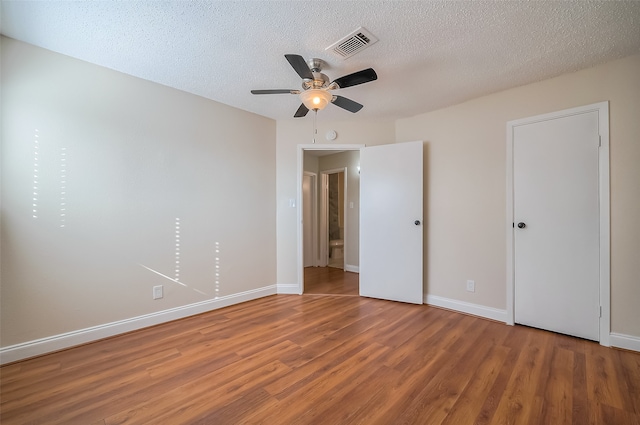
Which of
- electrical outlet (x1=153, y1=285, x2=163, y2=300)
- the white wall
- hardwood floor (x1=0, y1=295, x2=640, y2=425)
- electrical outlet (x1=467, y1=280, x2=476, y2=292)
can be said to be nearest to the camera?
hardwood floor (x1=0, y1=295, x2=640, y2=425)

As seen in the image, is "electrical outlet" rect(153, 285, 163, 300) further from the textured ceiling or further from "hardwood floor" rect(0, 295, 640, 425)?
the textured ceiling

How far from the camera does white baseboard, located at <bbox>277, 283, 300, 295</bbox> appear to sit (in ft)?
11.8

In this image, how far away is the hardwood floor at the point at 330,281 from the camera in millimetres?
3730

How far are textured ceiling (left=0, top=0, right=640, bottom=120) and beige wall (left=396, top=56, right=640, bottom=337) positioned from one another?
0.20m

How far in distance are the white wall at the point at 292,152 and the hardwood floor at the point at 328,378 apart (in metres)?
1.16

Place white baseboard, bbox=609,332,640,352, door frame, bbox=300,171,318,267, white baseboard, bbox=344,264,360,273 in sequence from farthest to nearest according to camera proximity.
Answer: door frame, bbox=300,171,318,267
white baseboard, bbox=344,264,360,273
white baseboard, bbox=609,332,640,352

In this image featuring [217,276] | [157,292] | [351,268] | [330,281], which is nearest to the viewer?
[157,292]

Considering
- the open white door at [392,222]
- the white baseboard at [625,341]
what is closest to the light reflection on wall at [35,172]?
the open white door at [392,222]

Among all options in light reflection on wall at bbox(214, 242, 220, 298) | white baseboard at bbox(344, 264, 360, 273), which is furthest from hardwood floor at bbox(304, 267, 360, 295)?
light reflection on wall at bbox(214, 242, 220, 298)

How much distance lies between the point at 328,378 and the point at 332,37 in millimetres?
2369

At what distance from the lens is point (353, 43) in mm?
1901

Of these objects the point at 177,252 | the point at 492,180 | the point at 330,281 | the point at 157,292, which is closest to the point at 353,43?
the point at 492,180

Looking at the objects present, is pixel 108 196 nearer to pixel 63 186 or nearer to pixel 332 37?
pixel 63 186

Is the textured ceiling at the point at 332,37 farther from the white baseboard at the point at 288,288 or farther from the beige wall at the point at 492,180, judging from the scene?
the white baseboard at the point at 288,288
